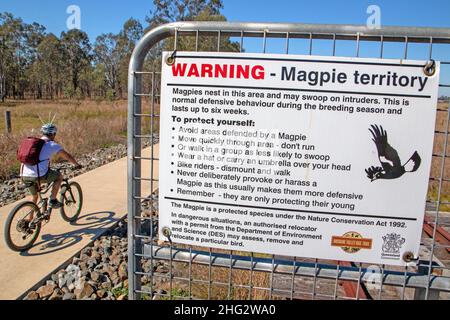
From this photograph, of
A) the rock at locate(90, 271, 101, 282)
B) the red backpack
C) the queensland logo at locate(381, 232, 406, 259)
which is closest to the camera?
the queensland logo at locate(381, 232, 406, 259)

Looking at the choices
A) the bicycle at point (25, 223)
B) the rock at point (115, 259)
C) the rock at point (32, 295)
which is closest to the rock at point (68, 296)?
the rock at point (32, 295)

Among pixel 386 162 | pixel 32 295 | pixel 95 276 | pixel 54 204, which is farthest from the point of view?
pixel 54 204

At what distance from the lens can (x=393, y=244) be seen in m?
1.89

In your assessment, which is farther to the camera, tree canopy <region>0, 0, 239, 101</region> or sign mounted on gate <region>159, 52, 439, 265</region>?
tree canopy <region>0, 0, 239, 101</region>

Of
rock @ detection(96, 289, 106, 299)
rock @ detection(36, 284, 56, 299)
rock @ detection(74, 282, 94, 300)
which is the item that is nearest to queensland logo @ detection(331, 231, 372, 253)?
rock @ detection(96, 289, 106, 299)

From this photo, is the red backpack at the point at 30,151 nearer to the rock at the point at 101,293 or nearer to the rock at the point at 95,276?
the rock at the point at 95,276

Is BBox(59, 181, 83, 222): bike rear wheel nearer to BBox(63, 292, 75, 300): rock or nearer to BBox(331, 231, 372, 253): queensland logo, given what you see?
BBox(63, 292, 75, 300): rock

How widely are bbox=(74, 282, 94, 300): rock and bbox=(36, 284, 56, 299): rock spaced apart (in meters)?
0.26

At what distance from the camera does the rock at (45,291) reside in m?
3.49

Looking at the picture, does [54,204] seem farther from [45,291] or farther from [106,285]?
[106,285]

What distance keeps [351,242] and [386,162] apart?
19.8 inches

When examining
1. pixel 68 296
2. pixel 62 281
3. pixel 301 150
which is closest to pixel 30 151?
pixel 62 281

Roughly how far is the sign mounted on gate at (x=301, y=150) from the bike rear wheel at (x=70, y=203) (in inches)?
156

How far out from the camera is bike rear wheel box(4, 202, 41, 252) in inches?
168
